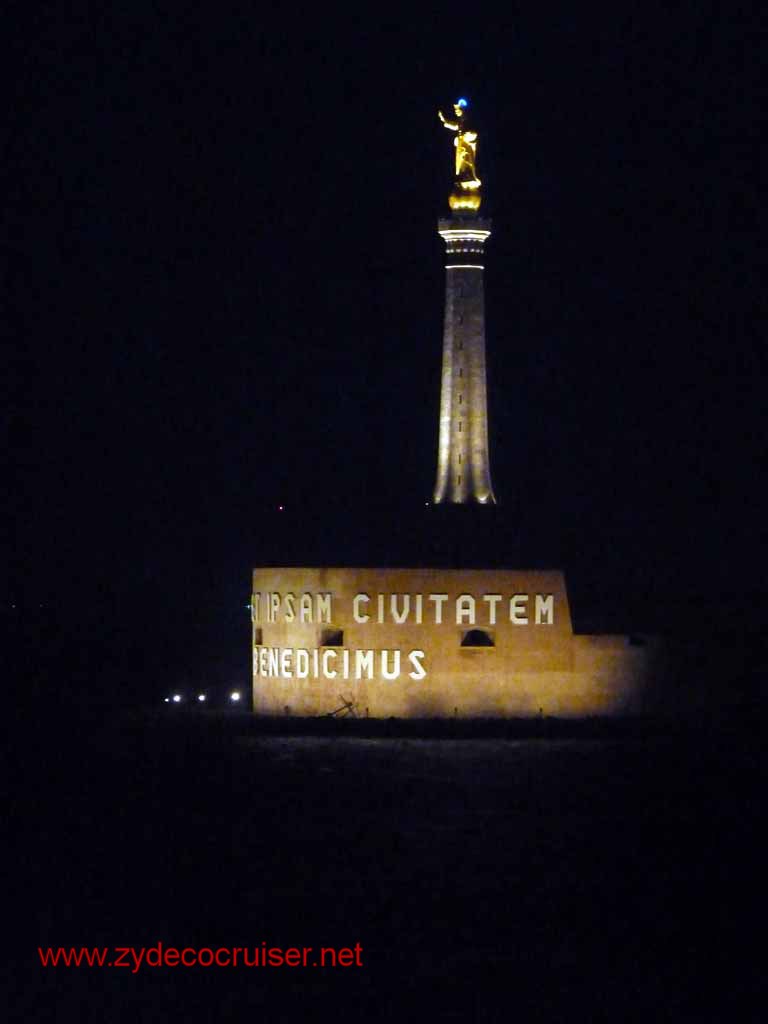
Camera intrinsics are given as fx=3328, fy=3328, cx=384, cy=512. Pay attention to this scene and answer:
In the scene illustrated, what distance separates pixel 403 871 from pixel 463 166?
36.8 metres

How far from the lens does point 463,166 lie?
3664 inches

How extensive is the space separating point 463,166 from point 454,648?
52.3ft

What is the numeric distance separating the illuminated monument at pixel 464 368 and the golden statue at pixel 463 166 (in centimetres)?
8

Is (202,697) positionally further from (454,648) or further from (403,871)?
(403,871)

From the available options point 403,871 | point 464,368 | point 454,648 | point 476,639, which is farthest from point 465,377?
point 403,871

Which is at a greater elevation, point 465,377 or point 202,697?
point 465,377

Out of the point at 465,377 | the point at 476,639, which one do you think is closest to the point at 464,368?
the point at 465,377

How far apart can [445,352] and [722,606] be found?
11241mm

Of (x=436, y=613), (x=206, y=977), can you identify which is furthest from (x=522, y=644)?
(x=206, y=977)

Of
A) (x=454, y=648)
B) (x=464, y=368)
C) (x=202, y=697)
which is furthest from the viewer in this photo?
(x=202, y=697)

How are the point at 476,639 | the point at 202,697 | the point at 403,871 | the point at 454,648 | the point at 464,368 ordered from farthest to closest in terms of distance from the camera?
the point at 202,697
the point at 464,368
the point at 476,639
the point at 454,648
the point at 403,871

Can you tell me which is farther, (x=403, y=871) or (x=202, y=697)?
(x=202, y=697)

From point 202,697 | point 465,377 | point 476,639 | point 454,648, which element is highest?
point 465,377

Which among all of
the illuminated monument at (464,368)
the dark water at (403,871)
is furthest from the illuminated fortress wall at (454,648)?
the illuminated monument at (464,368)
